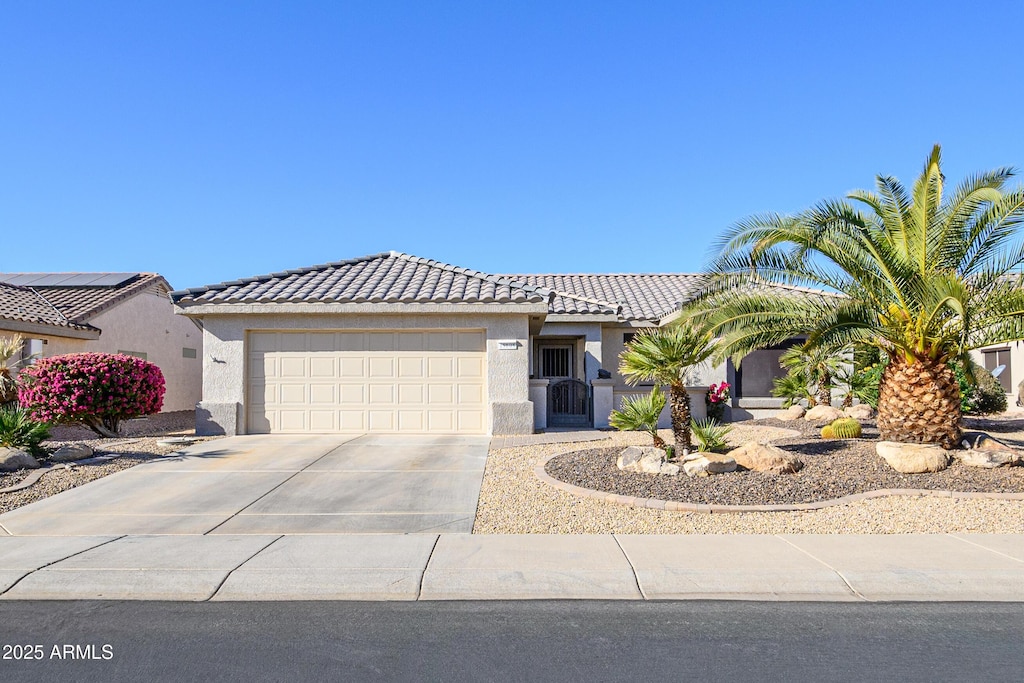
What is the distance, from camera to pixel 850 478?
8.84 m

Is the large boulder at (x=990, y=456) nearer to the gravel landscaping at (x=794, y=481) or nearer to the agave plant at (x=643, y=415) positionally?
the gravel landscaping at (x=794, y=481)

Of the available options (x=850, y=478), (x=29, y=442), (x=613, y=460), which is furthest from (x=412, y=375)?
(x=850, y=478)

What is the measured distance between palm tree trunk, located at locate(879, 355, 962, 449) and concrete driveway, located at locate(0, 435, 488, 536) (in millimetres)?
6422

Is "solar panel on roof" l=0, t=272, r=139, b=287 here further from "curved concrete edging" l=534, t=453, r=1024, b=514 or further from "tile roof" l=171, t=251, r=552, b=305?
"curved concrete edging" l=534, t=453, r=1024, b=514

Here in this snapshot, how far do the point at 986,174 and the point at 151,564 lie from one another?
459 inches

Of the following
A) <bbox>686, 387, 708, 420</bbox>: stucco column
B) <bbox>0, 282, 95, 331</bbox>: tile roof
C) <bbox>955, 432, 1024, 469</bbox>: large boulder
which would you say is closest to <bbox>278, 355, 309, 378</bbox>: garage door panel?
<bbox>0, 282, 95, 331</bbox>: tile roof

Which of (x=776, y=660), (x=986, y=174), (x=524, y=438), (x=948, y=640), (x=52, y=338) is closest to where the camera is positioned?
(x=776, y=660)

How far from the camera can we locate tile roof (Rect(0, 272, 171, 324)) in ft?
68.1

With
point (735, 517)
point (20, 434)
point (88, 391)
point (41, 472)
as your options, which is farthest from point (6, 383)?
point (735, 517)

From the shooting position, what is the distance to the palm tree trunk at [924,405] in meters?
10.1

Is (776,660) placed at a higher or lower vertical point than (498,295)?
lower

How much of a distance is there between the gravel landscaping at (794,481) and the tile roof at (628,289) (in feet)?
32.3

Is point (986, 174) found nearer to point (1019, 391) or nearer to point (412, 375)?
point (412, 375)

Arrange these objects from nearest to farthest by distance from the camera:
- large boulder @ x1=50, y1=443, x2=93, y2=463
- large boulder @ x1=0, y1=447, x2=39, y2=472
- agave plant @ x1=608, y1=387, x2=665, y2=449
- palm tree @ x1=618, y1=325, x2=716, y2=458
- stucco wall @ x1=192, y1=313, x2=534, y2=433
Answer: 1. large boulder @ x1=0, y1=447, x2=39, y2=472
2. palm tree @ x1=618, y1=325, x2=716, y2=458
3. agave plant @ x1=608, y1=387, x2=665, y2=449
4. large boulder @ x1=50, y1=443, x2=93, y2=463
5. stucco wall @ x1=192, y1=313, x2=534, y2=433
